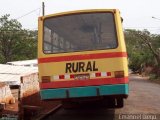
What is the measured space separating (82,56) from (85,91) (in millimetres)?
964

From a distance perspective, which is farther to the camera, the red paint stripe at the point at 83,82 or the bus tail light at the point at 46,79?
the bus tail light at the point at 46,79

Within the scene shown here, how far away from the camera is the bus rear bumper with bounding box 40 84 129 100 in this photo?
1145 centimetres

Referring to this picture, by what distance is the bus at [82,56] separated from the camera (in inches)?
455

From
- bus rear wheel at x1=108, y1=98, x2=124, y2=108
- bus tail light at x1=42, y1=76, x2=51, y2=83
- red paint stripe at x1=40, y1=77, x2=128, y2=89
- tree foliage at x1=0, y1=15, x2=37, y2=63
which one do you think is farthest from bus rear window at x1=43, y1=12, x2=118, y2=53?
tree foliage at x1=0, y1=15, x2=37, y2=63

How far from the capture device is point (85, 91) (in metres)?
11.6

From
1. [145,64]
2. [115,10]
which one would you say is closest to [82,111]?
[115,10]

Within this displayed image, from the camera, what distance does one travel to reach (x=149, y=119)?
1241 cm

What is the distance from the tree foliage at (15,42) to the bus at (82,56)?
53.4 metres

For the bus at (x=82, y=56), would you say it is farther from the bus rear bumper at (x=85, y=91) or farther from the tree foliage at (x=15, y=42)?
the tree foliage at (x=15, y=42)

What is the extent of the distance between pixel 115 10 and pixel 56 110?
451cm

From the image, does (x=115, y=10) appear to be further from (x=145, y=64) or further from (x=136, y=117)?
(x=145, y=64)

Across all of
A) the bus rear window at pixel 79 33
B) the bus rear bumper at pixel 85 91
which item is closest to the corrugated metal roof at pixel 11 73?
the bus rear window at pixel 79 33

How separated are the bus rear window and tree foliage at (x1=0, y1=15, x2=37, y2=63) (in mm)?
53269

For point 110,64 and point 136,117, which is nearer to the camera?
point 110,64
